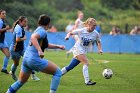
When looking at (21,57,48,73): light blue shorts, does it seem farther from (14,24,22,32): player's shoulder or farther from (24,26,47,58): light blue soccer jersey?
(14,24,22,32): player's shoulder

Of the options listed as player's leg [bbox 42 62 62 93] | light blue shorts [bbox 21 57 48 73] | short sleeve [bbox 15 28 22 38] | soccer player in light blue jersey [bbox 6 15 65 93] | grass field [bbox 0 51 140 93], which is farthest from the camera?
short sleeve [bbox 15 28 22 38]

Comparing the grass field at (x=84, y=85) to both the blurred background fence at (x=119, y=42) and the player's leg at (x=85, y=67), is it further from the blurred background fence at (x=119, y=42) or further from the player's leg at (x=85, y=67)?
Result: the blurred background fence at (x=119, y=42)

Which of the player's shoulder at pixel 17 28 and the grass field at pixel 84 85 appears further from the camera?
the player's shoulder at pixel 17 28

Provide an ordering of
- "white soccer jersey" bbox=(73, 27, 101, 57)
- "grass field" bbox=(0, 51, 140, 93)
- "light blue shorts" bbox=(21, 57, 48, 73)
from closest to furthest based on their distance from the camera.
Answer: "light blue shorts" bbox=(21, 57, 48, 73) → "grass field" bbox=(0, 51, 140, 93) → "white soccer jersey" bbox=(73, 27, 101, 57)

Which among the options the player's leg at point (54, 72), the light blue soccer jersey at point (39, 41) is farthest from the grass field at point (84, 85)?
the light blue soccer jersey at point (39, 41)

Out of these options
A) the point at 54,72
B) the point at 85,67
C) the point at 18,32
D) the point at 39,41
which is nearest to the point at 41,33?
the point at 39,41

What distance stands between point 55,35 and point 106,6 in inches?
1581

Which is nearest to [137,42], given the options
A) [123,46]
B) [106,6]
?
[123,46]

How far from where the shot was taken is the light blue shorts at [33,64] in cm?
1220

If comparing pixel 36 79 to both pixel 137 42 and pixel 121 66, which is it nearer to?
pixel 121 66

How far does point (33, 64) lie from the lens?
12.2m

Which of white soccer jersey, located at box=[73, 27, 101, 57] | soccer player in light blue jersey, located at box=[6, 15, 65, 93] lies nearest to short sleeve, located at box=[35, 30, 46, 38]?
soccer player in light blue jersey, located at box=[6, 15, 65, 93]

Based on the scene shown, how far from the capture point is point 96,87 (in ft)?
50.9

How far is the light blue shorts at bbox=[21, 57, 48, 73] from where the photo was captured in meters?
12.2
